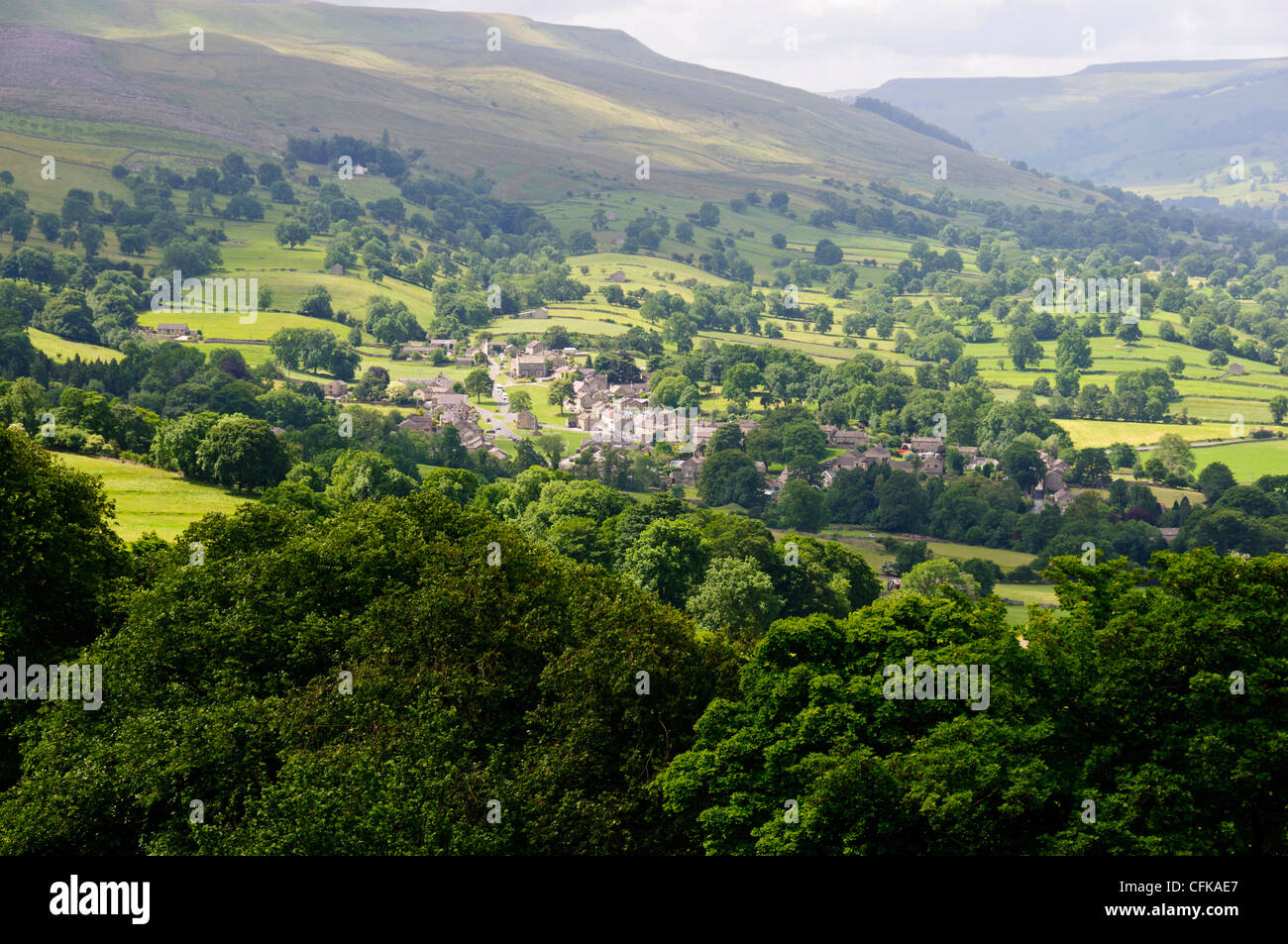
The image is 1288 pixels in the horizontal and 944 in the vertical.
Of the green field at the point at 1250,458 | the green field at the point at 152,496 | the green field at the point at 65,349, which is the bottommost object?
the green field at the point at 1250,458

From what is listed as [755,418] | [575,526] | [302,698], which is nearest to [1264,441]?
[755,418]

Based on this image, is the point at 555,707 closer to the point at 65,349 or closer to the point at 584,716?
the point at 584,716

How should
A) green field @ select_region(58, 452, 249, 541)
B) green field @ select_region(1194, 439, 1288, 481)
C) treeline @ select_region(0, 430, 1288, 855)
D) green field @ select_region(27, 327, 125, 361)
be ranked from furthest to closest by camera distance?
green field @ select_region(1194, 439, 1288, 481), green field @ select_region(27, 327, 125, 361), green field @ select_region(58, 452, 249, 541), treeline @ select_region(0, 430, 1288, 855)

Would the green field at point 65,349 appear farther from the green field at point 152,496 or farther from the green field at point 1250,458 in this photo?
the green field at point 1250,458

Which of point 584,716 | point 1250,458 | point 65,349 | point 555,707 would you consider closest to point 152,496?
point 555,707

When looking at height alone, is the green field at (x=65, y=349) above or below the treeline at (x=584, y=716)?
above

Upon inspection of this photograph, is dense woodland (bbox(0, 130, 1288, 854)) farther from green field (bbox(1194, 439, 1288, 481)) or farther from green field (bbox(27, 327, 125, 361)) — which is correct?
green field (bbox(1194, 439, 1288, 481))

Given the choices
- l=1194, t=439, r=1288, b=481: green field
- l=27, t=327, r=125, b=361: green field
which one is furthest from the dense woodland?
l=1194, t=439, r=1288, b=481: green field

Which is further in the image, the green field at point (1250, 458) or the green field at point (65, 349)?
the green field at point (1250, 458)

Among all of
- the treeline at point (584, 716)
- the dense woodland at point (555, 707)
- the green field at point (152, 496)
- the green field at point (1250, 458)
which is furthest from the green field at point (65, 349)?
the green field at point (1250, 458)
